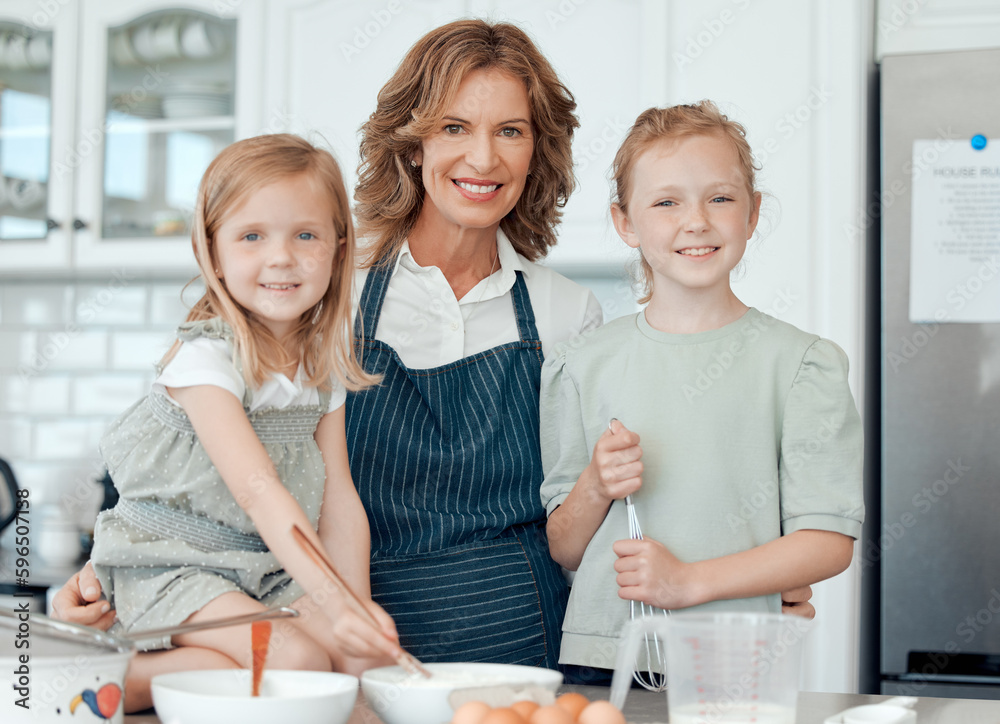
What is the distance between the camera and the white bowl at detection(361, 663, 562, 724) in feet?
2.23

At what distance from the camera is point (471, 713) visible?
619 mm

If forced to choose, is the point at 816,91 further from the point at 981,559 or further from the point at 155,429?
the point at 155,429

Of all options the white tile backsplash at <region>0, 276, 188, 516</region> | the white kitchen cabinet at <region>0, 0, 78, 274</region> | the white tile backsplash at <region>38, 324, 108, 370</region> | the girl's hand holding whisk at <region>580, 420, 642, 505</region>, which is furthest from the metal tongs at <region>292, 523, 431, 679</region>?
the white tile backsplash at <region>38, 324, 108, 370</region>

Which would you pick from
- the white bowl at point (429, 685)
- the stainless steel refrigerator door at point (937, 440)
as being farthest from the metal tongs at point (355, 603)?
the stainless steel refrigerator door at point (937, 440)

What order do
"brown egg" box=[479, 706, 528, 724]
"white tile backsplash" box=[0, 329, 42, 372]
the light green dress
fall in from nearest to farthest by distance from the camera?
1. "brown egg" box=[479, 706, 528, 724]
2. the light green dress
3. "white tile backsplash" box=[0, 329, 42, 372]

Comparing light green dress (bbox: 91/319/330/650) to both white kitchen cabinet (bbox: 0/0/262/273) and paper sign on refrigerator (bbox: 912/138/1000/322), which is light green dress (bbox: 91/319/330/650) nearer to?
paper sign on refrigerator (bbox: 912/138/1000/322)

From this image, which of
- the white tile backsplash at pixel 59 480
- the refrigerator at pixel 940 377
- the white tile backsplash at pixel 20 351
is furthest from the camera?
the white tile backsplash at pixel 20 351

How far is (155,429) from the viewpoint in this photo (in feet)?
3.04

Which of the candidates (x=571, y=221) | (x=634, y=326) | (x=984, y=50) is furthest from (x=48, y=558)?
(x=984, y=50)

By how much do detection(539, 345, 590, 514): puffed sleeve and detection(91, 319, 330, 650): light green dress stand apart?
0.33 meters

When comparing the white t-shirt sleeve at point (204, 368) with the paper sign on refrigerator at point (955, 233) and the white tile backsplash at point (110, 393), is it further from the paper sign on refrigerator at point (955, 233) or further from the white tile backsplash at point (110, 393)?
the white tile backsplash at point (110, 393)

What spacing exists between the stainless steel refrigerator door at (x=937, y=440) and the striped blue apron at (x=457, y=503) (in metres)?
1.02

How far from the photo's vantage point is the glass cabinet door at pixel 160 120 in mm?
2494

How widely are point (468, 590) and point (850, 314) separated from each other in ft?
3.90
